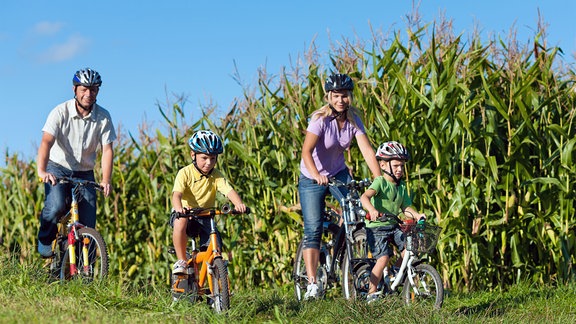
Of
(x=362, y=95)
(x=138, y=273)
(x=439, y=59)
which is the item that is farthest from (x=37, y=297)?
(x=138, y=273)

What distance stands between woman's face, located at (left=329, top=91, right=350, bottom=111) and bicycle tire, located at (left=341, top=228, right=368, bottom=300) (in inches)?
42.0

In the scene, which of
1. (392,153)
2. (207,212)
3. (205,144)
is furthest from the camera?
(392,153)

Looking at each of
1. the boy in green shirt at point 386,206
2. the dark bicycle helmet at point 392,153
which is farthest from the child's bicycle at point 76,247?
the dark bicycle helmet at point 392,153

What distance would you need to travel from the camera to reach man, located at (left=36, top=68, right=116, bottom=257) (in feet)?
23.0

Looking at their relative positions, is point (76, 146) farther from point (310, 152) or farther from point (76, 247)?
point (310, 152)

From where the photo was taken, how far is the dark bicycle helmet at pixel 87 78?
7.03 metres

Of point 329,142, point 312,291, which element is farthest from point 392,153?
point 312,291

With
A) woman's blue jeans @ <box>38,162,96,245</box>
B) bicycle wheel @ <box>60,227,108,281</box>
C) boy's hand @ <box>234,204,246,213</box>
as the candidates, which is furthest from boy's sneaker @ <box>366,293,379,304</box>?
woman's blue jeans @ <box>38,162,96,245</box>

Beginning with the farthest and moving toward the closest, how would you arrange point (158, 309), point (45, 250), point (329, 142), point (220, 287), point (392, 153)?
point (45, 250) → point (329, 142) → point (392, 153) → point (220, 287) → point (158, 309)

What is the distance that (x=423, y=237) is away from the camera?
641cm

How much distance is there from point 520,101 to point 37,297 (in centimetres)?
518

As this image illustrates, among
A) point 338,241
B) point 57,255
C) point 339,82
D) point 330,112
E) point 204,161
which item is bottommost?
point 338,241

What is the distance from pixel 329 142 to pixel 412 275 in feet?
4.43

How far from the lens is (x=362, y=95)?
29.6 ft
